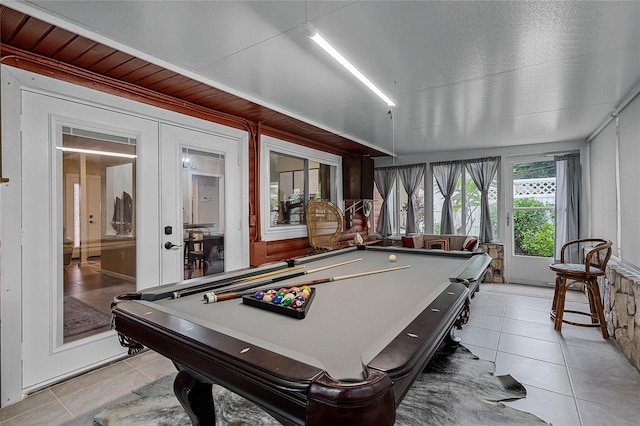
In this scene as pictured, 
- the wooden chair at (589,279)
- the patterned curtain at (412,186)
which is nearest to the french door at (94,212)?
the wooden chair at (589,279)

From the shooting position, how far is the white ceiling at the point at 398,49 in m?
1.79

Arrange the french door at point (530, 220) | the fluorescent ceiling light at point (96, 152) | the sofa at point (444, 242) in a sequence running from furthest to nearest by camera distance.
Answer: the french door at point (530, 220)
the sofa at point (444, 242)
the fluorescent ceiling light at point (96, 152)

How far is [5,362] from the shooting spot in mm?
2098

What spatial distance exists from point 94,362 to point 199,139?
7.41 feet

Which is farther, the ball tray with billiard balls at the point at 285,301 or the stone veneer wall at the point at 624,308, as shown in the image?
the stone veneer wall at the point at 624,308

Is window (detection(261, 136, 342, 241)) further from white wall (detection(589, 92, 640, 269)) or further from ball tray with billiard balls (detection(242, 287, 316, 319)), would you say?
white wall (detection(589, 92, 640, 269))

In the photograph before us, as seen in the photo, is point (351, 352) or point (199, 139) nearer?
point (351, 352)

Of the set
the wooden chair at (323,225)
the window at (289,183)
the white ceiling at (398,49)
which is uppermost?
the white ceiling at (398,49)

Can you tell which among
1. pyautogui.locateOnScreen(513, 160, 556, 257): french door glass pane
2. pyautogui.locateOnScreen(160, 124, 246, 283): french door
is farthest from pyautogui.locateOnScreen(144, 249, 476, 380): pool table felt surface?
pyautogui.locateOnScreen(513, 160, 556, 257): french door glass pane

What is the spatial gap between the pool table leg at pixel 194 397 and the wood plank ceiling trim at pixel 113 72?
2.22 meters

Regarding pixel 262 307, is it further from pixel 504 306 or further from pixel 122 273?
pixel 504 306

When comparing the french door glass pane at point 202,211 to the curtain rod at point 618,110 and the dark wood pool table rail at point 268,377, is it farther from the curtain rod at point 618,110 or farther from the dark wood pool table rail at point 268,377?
the curtain rod at point 618,110

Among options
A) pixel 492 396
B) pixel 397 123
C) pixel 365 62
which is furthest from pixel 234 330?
pixel 397 123

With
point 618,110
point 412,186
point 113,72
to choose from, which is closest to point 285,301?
point 113,72
